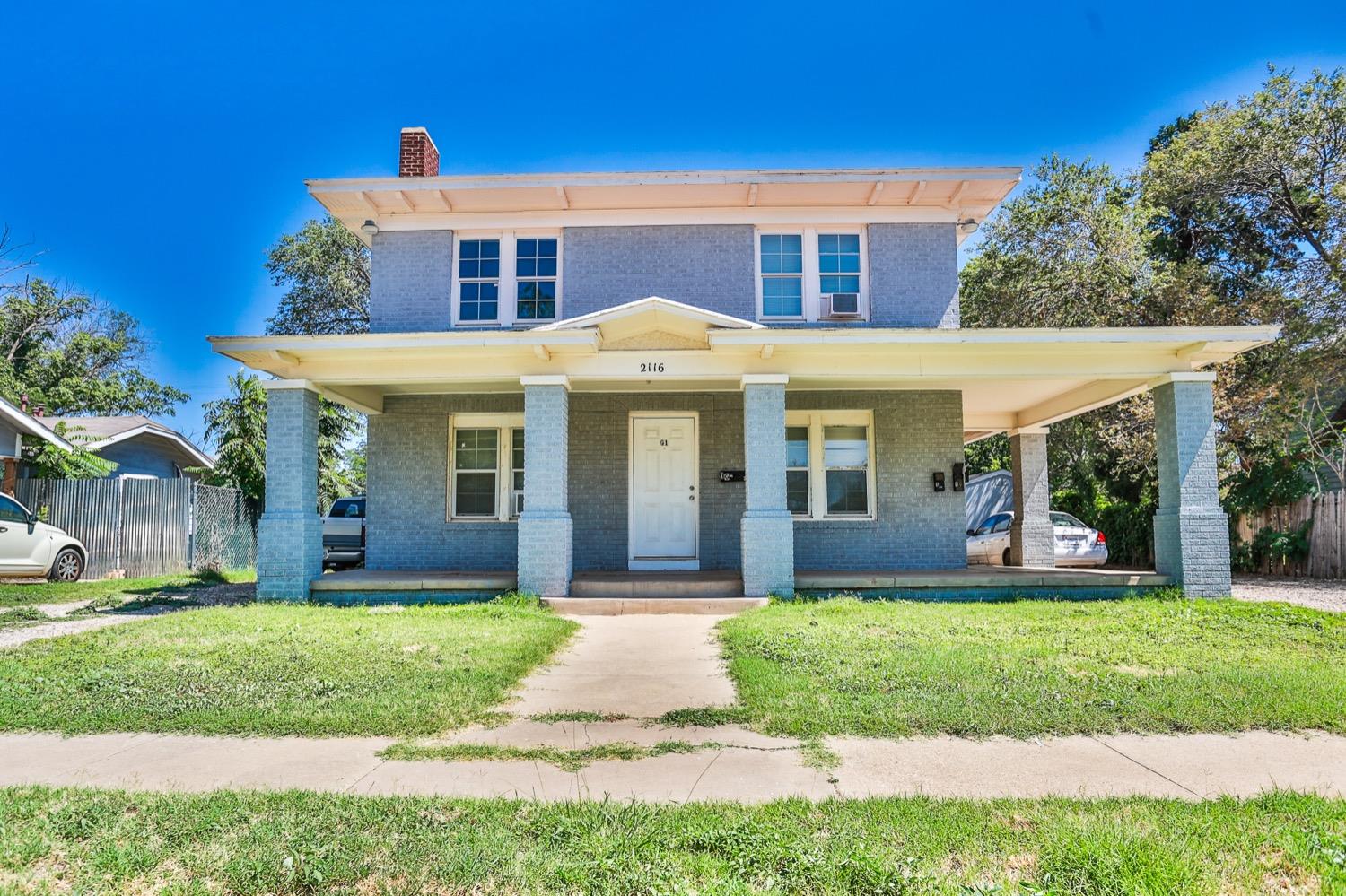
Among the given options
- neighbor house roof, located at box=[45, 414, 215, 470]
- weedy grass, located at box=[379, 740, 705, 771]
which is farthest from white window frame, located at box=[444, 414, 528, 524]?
neighbor house roof, located at box=[45, 414, 215, 470]

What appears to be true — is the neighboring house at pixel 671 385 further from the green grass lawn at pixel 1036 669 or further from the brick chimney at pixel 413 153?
the green grass lawn at pixel 1036 669

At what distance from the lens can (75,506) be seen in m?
16.5

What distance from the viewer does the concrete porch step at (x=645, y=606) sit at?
34.1 ft

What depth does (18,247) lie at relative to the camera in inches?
906

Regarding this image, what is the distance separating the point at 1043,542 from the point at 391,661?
1252cm

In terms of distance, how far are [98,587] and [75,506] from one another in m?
3.66

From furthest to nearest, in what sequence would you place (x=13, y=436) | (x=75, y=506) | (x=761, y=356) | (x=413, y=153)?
(x=13, y=436) → (x=75, y=506) → (x=413, y=153) → (x=761, y=356)

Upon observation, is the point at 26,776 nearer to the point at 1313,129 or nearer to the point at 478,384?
the point at 478,384

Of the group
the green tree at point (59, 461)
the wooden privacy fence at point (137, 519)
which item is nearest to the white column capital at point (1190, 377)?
the wooden privacy fence at point (137, 519)

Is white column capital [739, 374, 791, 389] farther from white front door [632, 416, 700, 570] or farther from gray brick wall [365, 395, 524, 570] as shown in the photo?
gray brick wall [365, 395, 524, 570]

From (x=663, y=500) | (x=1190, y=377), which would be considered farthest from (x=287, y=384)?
(x=1190, y=377)

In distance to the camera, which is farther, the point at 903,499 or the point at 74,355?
the point at 74,355

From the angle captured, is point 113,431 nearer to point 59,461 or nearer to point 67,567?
point 59,461

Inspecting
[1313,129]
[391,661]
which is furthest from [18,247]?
[1313,129]
